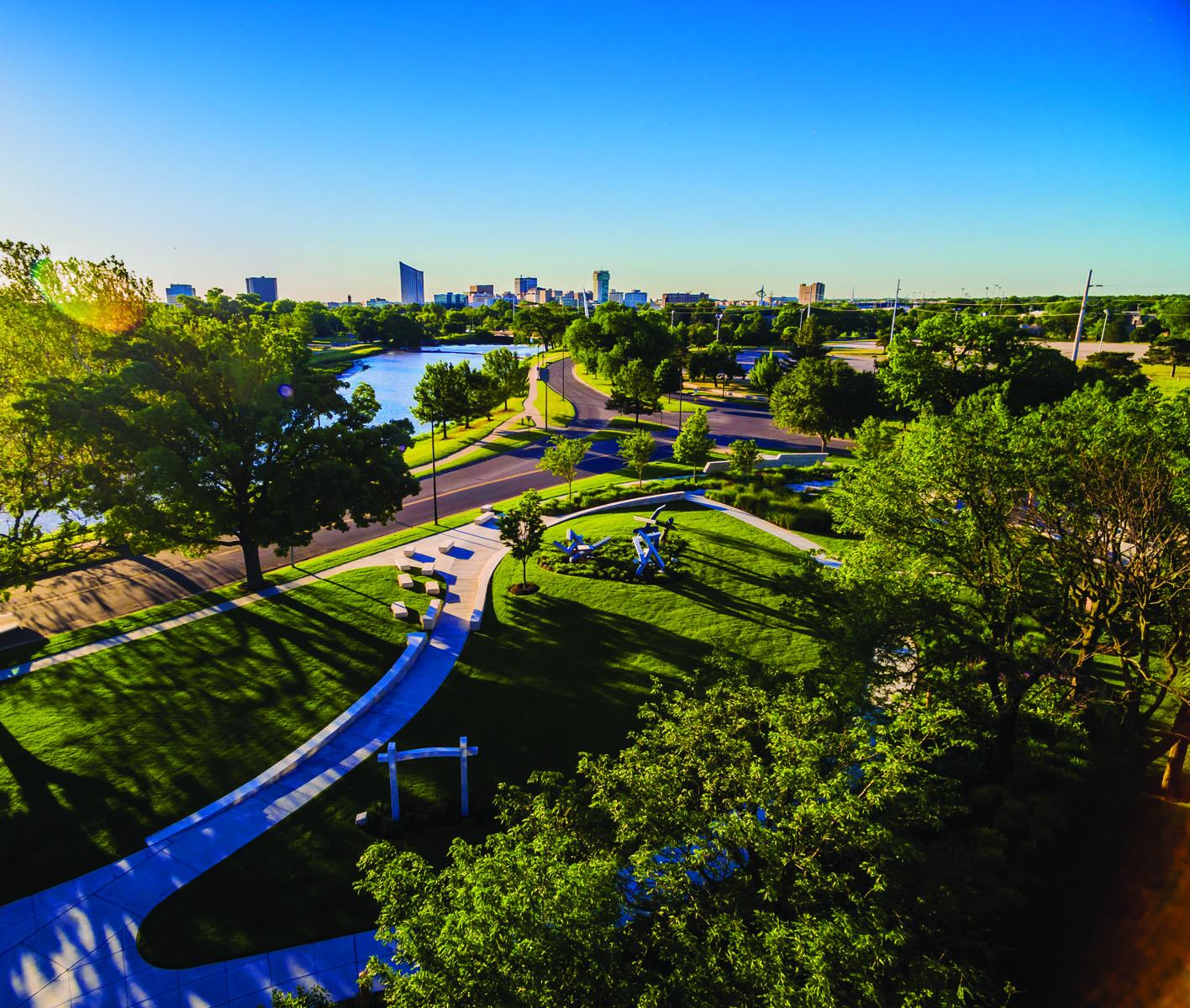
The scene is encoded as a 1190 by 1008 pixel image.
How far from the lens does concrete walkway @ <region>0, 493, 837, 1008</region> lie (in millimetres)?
10398

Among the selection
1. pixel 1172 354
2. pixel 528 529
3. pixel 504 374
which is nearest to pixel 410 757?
pixel 528 529

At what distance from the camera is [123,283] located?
1029 inches

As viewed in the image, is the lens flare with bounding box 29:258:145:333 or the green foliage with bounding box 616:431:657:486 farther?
the green foliage with bounding box 616:431:657:486

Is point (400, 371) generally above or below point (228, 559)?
above

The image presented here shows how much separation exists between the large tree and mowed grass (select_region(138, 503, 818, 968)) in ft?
23.7

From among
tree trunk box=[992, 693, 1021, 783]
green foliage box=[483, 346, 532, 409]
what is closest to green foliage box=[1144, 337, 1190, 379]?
green foliage box=[483, 346, 532, 409]

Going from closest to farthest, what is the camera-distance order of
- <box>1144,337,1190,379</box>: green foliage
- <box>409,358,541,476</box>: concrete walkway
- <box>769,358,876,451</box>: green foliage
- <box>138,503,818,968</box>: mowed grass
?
<box>138,503,818,968</box>: mowed grass < <box>769,358,876,451</box>: green foliage < <box>409,358,541,476</box>: concrete walkway < <box>1144,337,1190,379</box>: green foliage

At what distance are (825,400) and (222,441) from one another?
3862cm

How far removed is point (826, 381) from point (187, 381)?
39728mm

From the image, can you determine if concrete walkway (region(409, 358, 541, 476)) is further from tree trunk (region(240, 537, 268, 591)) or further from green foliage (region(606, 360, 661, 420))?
tree trunk (region(240, 537, 268, 591))

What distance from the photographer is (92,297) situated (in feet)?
85.4

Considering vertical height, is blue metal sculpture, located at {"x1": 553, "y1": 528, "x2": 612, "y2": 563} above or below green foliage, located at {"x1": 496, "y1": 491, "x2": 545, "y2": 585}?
below

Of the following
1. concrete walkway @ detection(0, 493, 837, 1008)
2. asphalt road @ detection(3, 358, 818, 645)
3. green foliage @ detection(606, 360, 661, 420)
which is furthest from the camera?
green foliage @ detection(606, 360, 661, 420)

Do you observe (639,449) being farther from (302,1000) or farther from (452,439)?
(302,1000)
